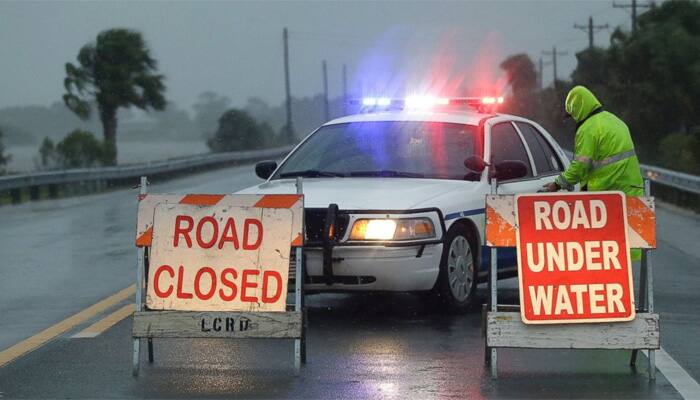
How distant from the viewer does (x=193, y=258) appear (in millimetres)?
8672

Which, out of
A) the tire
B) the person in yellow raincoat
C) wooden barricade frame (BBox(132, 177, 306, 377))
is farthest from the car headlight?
wooden barricade frame (BBox(132, 177, 306, 377))

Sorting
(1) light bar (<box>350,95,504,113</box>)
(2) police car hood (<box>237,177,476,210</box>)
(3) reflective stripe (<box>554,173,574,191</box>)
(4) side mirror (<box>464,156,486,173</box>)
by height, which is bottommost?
(2) police car hood (<box>237,177,476,210</box>)

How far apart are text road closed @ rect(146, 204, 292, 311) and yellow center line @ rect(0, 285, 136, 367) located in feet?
3.64

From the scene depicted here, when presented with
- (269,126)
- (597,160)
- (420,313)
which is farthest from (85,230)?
(269,126)

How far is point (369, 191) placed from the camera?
1075 centimetres

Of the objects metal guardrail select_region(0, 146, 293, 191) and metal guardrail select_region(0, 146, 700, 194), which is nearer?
metal guardrail select_region(0, 146, 700, 194)

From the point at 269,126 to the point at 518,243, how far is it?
97.3 meters

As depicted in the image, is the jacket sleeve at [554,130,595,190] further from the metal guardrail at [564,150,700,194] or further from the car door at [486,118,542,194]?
the metal guardrail at [564,150,700,194]

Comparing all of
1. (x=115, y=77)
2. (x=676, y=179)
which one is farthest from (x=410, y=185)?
(x=115, y=77)

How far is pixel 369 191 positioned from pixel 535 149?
2.34 m

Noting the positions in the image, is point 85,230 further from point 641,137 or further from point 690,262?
point 641,137

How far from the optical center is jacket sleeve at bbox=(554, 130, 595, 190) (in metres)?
10.1

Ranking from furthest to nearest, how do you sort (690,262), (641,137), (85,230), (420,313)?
(641,137)
(85,230)
(690,262)
(420,313)

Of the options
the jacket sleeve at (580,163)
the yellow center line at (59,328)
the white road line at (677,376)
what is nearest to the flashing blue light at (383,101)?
the yellow center line at (59,328)
